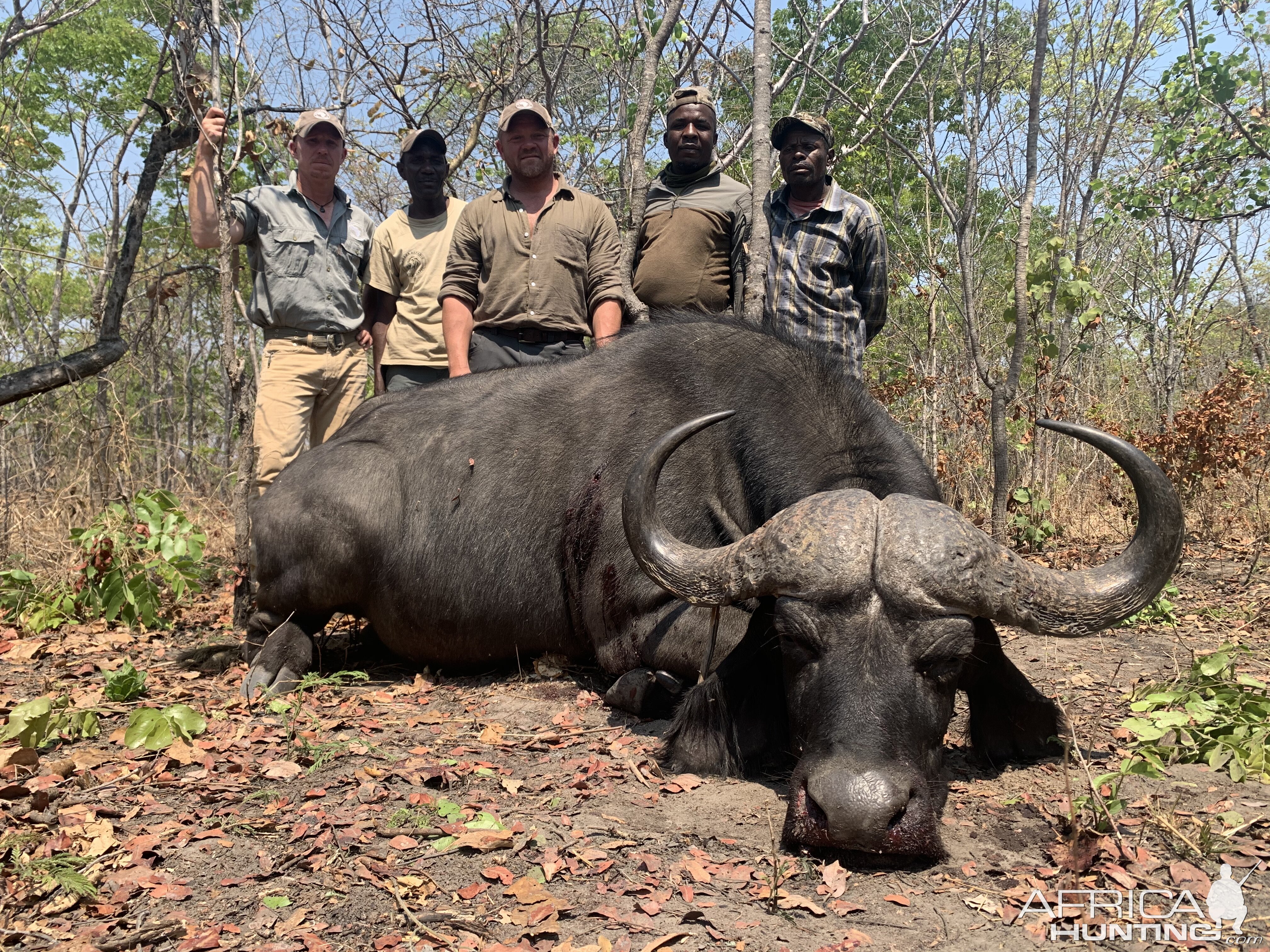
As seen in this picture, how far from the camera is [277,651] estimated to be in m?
5.06

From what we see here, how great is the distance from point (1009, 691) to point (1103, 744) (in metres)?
0.59

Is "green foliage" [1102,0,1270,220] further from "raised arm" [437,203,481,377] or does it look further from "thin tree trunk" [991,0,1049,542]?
"raised arm" [437,203,481,377]

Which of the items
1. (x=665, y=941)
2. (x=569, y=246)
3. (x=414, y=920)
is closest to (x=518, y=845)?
(x=414, y=920)

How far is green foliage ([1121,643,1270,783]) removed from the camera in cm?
348

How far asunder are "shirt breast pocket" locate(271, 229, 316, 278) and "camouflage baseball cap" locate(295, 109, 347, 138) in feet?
2.25

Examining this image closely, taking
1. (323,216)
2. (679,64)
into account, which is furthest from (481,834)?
(679,64)

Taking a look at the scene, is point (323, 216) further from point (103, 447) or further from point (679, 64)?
point (679, 64)

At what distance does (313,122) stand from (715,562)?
474cm

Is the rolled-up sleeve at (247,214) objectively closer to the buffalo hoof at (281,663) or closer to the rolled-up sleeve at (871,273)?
the buffalo hoof at (281,663)

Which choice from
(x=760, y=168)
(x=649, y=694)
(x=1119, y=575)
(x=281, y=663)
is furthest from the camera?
(x=760, y=168)

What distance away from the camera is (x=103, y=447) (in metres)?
7.66

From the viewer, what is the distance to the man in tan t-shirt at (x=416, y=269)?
6832 mm

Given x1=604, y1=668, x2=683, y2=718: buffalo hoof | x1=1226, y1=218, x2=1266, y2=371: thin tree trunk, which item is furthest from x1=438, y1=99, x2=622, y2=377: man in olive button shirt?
x1=1226, y1=218, x2=1266, y2=371: thin tree trunk

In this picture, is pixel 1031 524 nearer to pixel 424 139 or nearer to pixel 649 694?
pixel 649 694
